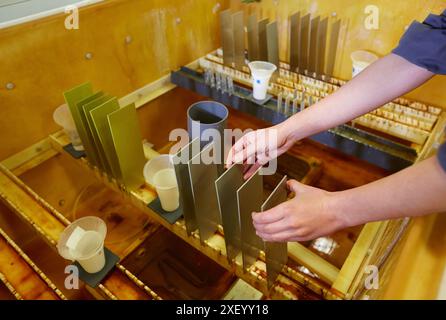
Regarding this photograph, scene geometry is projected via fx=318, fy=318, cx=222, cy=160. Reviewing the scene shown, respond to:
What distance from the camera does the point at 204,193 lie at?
982 mm

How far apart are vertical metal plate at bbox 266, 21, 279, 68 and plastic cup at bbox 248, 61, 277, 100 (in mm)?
150

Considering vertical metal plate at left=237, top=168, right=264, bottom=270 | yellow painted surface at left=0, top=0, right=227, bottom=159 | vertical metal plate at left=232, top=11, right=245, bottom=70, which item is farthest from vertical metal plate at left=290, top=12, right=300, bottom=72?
vertical metal plate at left=237, top=168, right=264, bottom=270

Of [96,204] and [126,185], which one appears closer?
[126,185]

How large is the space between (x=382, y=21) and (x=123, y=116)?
1353 millimetres

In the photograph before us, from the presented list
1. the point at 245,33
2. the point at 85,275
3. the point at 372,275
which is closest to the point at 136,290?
the point at 85,275

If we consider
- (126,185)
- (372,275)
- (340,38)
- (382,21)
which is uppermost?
(382,21)

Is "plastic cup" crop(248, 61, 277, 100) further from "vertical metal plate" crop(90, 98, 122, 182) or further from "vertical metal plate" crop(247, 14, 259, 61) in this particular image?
"vertical metal plate" crop(90, 98, 122, 182)

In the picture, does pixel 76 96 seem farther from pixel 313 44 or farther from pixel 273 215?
pixel 313 44

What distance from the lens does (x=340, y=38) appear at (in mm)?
1748

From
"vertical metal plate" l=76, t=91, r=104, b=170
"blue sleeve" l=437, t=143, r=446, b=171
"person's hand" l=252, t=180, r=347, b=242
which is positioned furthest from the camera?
"vertical metal plate" l=76, t=91, r=104, b=170

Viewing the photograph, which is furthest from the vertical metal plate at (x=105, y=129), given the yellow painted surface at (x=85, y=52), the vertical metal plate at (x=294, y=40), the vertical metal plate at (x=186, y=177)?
the vertical metal plate at (x=294, y=40)

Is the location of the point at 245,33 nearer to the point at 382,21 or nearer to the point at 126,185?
the point at 382,21

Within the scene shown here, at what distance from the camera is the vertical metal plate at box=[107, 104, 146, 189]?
40.9 inches

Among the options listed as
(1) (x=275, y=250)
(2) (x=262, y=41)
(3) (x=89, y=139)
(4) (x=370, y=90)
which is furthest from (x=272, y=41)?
(1) (x=275, y=250)
